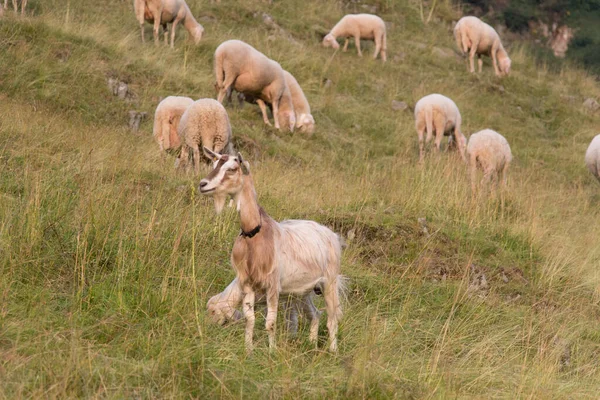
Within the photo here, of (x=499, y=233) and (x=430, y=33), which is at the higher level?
(x=499, y=233)

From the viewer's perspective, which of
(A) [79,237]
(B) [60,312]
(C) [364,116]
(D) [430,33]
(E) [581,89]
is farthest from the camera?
(D) [430,33]

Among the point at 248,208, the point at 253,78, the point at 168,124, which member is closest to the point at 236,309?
the point at 248,208

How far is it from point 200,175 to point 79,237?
4.15 m

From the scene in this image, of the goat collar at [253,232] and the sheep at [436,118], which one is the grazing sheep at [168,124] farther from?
the goat collar at [253,232]

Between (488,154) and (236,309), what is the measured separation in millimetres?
8284

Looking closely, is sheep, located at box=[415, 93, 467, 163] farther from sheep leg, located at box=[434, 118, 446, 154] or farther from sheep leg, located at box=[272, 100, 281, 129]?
sheep leg, located at box=[272, 100, 281, 129]

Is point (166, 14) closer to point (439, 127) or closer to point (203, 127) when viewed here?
point (439, 127)

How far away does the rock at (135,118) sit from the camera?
42.8 ft

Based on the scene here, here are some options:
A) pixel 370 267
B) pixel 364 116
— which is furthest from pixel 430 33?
pixel 370 267

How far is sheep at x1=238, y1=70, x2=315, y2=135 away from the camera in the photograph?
1554cm

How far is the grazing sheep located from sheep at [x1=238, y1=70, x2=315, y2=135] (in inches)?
136

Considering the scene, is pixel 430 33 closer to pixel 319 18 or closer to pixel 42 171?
pixel 319 18

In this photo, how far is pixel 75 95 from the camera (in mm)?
13375

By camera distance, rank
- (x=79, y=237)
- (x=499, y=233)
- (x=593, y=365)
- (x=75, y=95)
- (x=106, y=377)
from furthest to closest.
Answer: (x=75, y=95) < (x=499, y=233) < (x=593, y=365) < (x=79, y=237) < (x=106, y=377)
